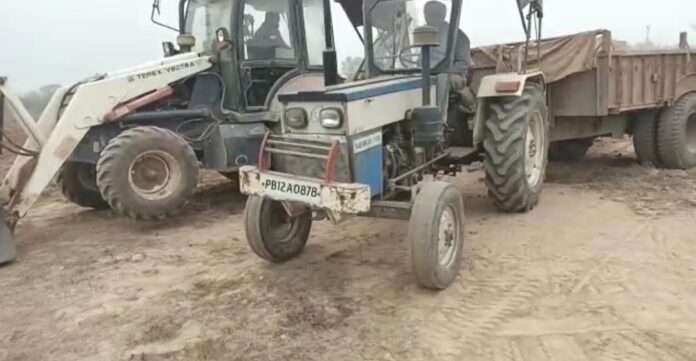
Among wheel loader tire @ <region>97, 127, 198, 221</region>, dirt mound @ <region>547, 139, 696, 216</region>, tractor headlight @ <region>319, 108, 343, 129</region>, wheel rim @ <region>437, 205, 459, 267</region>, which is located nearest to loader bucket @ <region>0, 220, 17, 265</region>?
wheel loader tire @ <region>97, 127, 198, 221</region>

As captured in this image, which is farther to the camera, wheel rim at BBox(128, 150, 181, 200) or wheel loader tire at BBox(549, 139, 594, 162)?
wheel loader tire at BBox(549, 139, 594, 162)

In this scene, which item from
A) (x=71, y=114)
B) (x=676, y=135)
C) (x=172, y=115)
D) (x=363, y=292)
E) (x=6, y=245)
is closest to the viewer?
(x=363, y=292)

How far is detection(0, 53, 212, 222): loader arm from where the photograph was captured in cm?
629

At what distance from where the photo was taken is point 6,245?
5.85m

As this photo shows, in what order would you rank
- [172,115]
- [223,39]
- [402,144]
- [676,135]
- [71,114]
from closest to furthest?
[402,144]
[71,114]
[172,115]
[223,39]
[676,135]

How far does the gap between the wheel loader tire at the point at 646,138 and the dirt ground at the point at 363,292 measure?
172 cm

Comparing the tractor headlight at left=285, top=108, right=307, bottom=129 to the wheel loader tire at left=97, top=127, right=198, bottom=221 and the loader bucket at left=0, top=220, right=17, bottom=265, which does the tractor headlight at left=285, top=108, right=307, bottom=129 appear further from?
the loader bucket at left=0, top=220, right=17, bottom=265

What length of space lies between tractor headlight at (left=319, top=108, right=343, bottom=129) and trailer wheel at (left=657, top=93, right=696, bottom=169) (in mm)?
5558

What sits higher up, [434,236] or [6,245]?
[434,236]

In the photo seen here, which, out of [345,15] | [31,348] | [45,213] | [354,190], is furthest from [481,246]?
[45,213]

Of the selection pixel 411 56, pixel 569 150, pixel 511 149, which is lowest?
pixel 569 150

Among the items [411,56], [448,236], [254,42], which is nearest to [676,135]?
[411,56]

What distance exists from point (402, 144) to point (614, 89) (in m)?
3.41

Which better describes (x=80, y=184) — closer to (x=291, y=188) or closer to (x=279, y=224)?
(x=279, y=224)
